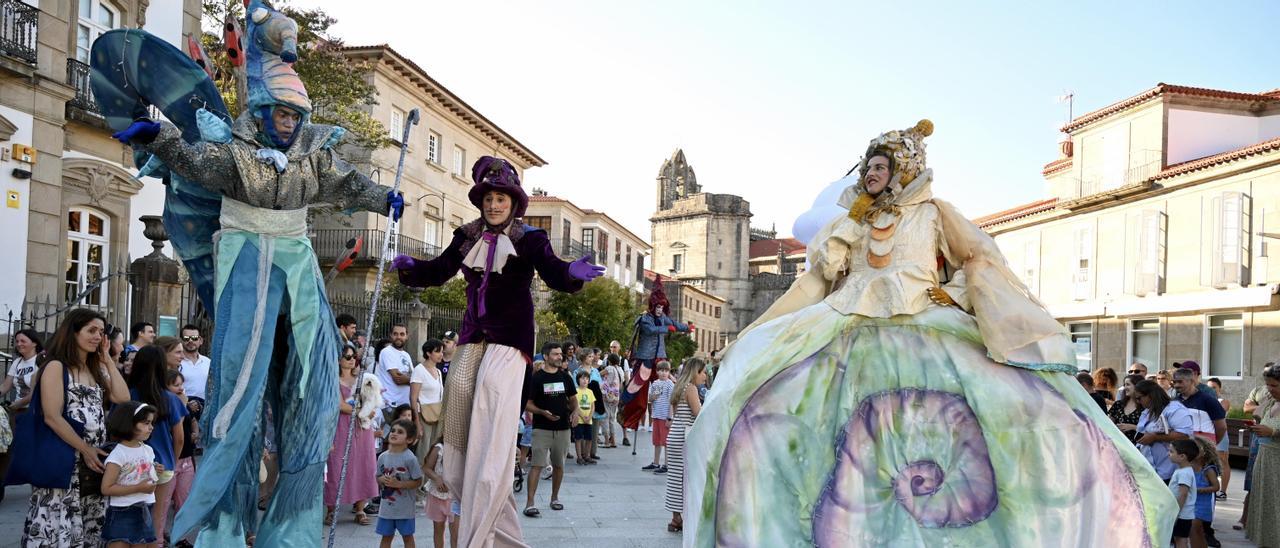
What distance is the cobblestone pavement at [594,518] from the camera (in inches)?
293

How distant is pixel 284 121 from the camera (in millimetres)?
4633

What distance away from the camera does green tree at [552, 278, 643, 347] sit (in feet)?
132

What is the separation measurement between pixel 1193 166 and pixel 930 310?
27116 mm

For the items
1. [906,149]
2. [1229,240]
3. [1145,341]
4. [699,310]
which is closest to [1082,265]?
[1145,341]

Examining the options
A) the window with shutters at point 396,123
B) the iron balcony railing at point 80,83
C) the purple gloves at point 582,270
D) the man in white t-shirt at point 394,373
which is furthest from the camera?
the window with shutters at point 396,123

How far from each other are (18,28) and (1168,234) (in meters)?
28.3

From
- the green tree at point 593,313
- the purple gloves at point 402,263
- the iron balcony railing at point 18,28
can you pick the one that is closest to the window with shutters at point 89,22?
the iron balcony railing at point 18,28

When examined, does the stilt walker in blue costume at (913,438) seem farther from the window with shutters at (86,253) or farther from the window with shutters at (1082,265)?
the window with shutters at (1082,265)

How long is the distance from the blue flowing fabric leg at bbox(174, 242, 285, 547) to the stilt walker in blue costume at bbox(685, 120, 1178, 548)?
1.89 m

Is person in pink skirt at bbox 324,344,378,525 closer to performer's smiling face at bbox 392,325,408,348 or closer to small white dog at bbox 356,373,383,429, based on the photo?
small white dog at bbox 356,373,383,429

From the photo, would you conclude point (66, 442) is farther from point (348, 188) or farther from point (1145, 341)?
point (1145, 341)

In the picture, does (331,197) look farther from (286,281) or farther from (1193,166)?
(1193,166)

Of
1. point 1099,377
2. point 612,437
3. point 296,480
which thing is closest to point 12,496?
point 296,480

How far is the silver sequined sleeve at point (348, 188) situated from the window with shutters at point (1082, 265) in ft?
104
